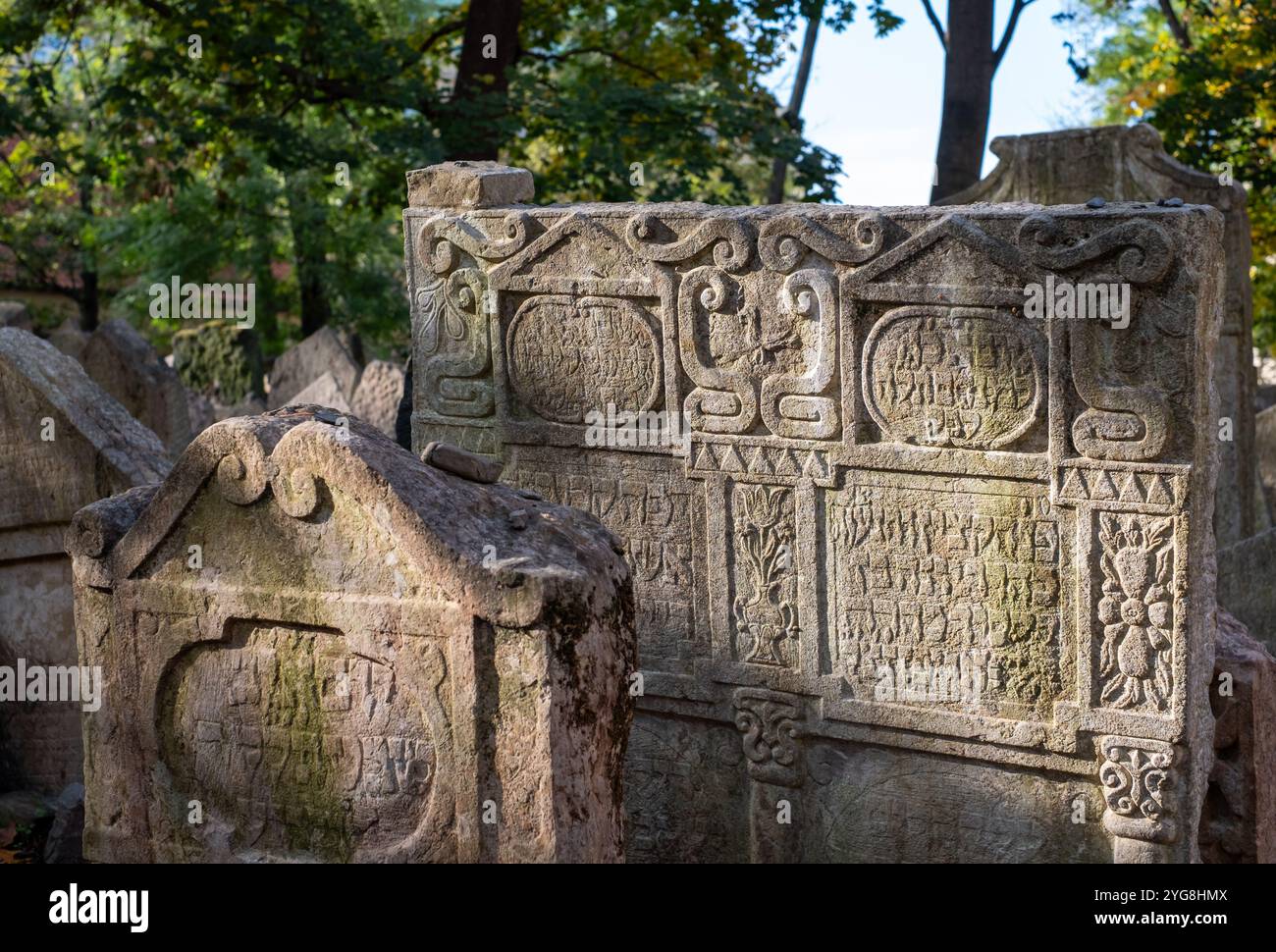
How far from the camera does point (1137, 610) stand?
505 cm

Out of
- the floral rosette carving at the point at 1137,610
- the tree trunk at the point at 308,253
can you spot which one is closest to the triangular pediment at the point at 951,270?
the floral rosette carving at the point at 1137,610

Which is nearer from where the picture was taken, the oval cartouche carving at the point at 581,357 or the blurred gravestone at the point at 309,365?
the oval cartouche carving at the point at 581,357

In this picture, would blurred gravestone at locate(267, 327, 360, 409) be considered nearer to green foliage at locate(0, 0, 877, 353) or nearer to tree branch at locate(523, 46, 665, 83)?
green foliage at locate(0, 0, 877, 353)

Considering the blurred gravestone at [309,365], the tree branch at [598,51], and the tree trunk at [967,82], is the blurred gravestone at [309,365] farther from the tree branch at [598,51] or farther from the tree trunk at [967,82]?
the tree trunk at [967,82]

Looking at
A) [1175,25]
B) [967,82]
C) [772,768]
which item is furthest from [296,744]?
[1175,25]

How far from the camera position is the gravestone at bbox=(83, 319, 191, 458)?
31.4 feet

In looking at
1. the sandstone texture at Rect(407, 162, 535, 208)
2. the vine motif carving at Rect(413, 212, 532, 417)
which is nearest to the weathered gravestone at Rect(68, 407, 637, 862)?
the vine motif carving at Rect(413, 212, 532, 417)

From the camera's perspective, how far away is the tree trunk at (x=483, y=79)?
1130 cm

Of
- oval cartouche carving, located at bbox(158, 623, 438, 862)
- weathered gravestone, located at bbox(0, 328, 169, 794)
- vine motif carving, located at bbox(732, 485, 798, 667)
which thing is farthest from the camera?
weathered gravestone, located at bbox(0, 328, 169, 794)

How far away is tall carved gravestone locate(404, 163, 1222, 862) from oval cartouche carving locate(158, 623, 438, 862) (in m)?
2.01

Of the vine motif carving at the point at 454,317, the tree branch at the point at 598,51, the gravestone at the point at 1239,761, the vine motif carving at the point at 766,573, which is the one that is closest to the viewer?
the gravestone at the point at 1239,761

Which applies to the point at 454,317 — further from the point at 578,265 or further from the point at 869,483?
the point at 869,483

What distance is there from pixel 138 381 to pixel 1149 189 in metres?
5.64

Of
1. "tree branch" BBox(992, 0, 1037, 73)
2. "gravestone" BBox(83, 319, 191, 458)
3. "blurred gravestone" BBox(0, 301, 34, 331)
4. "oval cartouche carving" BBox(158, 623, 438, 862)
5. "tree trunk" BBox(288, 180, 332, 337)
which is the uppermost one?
"tree branch" BBox(992, 0, 1037, 73)
